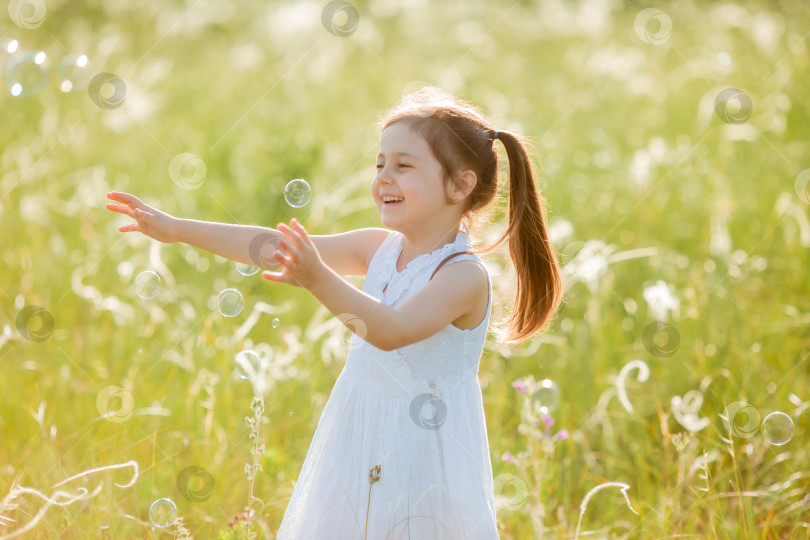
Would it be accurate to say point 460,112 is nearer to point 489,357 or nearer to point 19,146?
point 489,357

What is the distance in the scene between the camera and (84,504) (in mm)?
2641

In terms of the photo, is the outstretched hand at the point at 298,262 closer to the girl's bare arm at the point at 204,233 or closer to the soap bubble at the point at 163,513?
the girl's bare arm at the point at 204,233

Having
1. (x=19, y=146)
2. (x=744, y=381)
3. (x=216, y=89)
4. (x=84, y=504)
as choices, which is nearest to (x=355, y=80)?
(x=216, y=89)

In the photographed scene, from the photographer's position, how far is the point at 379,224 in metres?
5.11

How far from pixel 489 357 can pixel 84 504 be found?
199 cm

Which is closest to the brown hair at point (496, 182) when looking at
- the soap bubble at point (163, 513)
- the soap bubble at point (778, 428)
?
the soap bubble at point (778, 428)

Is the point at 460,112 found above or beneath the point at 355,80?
above

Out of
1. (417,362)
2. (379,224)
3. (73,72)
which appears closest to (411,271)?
(417,362)

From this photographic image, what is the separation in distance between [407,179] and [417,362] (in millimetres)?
478

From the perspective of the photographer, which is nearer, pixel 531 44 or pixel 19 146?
pixel 19 146

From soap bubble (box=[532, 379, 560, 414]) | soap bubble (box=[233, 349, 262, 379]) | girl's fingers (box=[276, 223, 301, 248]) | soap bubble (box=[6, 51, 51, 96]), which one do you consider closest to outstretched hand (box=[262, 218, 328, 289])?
girl's fingers (box=[276, 223, 301, 248])

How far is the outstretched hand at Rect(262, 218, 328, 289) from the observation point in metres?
1.80

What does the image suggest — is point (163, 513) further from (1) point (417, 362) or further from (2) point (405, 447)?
(1) point (417, 362)

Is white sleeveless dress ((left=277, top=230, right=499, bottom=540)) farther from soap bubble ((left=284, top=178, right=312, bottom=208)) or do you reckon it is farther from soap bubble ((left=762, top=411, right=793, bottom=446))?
soap bubble ((left=762, top=411, right=793, bottom=446))
